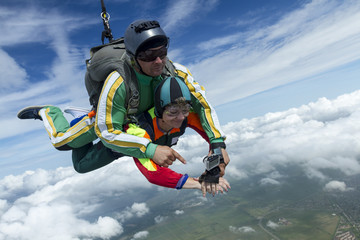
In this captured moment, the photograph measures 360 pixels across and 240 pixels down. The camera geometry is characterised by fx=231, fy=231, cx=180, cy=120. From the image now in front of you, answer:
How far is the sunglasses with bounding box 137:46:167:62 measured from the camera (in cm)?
195

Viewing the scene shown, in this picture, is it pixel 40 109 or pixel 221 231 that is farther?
pixel 221 231

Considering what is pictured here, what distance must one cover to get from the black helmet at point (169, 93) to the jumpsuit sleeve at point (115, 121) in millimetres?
303

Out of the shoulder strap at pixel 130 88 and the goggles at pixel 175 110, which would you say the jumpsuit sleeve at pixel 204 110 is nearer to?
the goggles at pixel 175 110

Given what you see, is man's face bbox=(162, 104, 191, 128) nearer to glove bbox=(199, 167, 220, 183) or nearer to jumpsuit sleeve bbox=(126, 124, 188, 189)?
jumpsuit sleeve bbox=(126, 124, 188, 189)

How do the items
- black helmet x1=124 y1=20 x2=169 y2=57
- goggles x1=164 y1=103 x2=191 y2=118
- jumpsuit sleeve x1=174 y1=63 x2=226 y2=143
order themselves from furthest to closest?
jumpsuit sleeve x1=174 y1=63 x2=226 y2=143 → goggles x1=164 y1=103 x2=191 y2=118 → black helmet x1=124 y1=20 x2=169 y2=57

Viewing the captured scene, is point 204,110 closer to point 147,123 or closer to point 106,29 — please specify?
point 147,123

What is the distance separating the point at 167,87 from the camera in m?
1.99

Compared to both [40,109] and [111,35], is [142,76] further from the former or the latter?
[40,109]

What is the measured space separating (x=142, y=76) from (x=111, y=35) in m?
0.93

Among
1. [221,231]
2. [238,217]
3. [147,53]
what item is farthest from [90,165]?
[238,217]

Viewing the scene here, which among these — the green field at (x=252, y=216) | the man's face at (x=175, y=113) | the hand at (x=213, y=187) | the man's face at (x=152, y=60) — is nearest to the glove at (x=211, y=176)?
the hand at (x=213, y=187)

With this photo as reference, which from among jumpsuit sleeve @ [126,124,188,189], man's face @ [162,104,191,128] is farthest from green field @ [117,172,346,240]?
man's face @ [162,104,191,128]

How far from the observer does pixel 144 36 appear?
6.19 ft

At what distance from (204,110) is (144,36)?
41.7 inches
